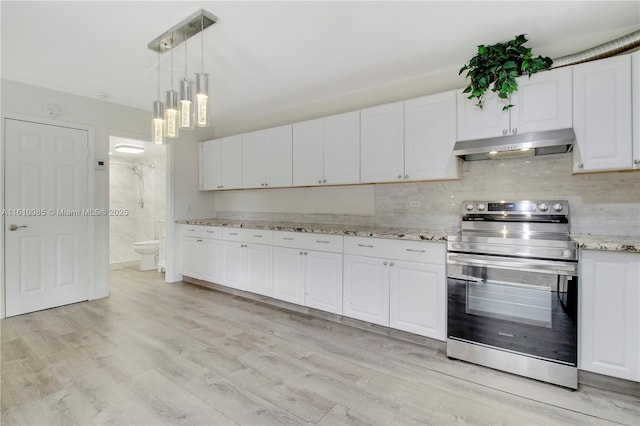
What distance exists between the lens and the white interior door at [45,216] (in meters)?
3.26

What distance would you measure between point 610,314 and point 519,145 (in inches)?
48.3

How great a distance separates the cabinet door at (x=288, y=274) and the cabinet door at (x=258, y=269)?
103 mm

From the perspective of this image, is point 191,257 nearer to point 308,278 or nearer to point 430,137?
point 308,278

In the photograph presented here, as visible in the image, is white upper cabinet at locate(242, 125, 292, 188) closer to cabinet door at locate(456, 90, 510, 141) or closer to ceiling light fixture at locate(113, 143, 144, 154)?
cabinet door at locate(456, 90, 510, 141)

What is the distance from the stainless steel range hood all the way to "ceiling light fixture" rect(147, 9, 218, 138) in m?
2.00

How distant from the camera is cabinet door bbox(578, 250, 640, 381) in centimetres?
187

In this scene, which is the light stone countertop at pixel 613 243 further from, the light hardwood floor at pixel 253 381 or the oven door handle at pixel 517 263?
the light hardwood floor at pixel 253 381

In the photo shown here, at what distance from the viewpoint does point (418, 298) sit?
256cm

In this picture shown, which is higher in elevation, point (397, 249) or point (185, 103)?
point (185, 103)

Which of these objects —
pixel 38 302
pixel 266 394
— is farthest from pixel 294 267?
pixel 38 302

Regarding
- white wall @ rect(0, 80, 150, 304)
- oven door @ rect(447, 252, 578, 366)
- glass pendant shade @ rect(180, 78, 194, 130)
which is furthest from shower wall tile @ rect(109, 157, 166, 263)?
oven door @ rect(447, 252, 578, 366)

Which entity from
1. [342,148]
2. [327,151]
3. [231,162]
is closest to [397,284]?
[342,148]

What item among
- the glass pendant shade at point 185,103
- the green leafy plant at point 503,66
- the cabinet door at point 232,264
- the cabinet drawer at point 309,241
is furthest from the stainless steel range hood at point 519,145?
the cabinet door at point 232,264

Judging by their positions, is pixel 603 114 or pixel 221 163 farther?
pixel 221 163
